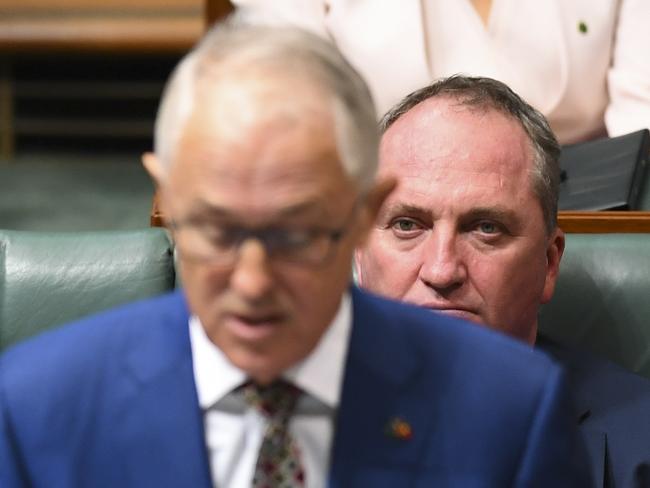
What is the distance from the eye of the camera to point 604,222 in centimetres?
176

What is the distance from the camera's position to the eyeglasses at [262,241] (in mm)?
767

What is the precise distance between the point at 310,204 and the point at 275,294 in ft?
0.21

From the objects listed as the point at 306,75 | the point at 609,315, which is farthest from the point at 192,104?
the point at 609,315

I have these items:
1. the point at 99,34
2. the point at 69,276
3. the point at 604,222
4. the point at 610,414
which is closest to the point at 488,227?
the point at 610,414

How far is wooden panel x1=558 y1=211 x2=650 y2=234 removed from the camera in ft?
5.74

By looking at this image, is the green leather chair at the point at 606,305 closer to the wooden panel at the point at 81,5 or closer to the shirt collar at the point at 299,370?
the shirt collar at the point at 299,370

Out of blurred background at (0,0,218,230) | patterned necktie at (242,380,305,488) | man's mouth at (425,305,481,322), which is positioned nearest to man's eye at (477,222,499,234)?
man's mouth at (425,305,481,322)

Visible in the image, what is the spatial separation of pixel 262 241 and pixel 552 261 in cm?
79

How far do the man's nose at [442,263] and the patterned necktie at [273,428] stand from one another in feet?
1.70

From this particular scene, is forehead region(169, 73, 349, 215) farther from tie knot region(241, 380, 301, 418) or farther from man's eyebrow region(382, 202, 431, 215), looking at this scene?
man's eyebrow region(382, 202, 431, 215)

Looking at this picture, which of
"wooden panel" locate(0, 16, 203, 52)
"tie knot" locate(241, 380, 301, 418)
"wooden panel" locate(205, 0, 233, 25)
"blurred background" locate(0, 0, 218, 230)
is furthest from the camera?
"wooden panel" locate(0, 16, 203, 52)

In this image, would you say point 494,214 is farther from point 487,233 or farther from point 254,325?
point 254,325

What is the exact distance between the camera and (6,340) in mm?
1537

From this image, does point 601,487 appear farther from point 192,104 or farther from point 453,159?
point 192,104
